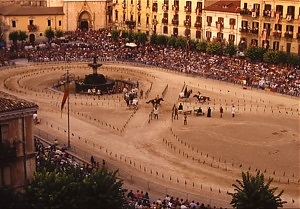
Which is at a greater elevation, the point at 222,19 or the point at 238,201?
the point at 222,19

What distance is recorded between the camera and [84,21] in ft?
433

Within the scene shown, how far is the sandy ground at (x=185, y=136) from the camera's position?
4638 cm

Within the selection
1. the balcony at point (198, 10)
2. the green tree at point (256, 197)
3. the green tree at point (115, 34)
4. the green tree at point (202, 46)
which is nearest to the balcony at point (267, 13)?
the green tree at point (202, 46)

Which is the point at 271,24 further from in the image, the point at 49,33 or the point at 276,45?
the point at 49,33

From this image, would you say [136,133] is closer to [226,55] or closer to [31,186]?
[31,186]

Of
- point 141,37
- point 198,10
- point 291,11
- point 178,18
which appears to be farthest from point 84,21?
point 291,11

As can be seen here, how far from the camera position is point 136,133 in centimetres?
5916

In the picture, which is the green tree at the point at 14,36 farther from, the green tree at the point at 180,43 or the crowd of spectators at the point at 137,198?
the crowd of spectators at the point at 137,198

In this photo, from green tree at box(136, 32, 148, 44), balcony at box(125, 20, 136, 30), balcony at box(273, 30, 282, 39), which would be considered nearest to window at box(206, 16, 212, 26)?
green tree at box(136, 32, 148, 44)

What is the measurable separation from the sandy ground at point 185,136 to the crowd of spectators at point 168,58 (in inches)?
139

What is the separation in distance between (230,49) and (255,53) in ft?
18.2

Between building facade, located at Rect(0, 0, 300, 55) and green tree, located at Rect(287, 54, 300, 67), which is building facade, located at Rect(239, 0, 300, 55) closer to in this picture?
building facade, located at Rect(0, 0, 300, 55)

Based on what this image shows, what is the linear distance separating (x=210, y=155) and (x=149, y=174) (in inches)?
288

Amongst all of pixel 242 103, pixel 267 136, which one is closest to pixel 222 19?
pixel 242 103
